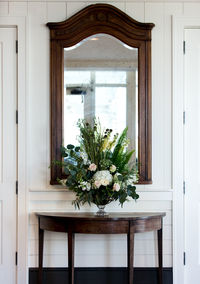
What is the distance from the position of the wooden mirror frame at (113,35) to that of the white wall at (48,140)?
0.06m

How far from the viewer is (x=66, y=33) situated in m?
3.20

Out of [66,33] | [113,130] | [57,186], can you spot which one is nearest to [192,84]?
[113,130]

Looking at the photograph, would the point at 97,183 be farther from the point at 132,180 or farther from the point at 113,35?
the point at 113,35

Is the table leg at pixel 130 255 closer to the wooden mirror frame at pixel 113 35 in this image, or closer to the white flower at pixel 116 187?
the white flower at pixel 116 187

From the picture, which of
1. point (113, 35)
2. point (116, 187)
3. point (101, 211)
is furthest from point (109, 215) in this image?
point (113, 35)

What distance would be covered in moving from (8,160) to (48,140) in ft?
1.27

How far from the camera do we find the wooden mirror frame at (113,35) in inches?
126

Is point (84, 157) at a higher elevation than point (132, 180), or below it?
higher

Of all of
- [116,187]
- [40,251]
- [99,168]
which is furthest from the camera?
[40,251]

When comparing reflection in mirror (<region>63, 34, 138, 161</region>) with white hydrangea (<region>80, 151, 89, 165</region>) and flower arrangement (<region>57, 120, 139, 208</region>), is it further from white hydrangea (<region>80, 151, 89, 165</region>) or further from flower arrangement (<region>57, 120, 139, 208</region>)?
white hydrangea (<region>80, 151, 89, 165</region>)

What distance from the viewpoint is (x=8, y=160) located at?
3229 mm

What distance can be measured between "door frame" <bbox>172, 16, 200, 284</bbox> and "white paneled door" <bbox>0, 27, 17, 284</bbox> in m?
1.38

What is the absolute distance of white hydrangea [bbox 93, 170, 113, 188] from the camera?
280 centimetres

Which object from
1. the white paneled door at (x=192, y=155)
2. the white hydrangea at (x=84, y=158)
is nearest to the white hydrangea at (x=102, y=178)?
the white hydrangea at (x=84, y=158)
